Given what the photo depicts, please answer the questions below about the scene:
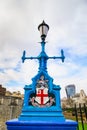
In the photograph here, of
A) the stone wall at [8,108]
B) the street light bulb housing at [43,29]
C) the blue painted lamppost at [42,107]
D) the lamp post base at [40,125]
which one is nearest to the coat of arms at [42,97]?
the blue painted lamppost at [42,107]

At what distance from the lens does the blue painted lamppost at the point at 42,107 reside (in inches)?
162

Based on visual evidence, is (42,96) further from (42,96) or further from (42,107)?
(42,107)

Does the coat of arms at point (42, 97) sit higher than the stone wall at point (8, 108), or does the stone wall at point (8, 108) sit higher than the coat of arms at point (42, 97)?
the coat of arms at point (42, 97)

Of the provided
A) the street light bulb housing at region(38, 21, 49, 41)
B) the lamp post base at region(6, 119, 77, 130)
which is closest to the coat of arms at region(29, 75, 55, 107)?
the lamp post base at region(6, 119, 77, 130)

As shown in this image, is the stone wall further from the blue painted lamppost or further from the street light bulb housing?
the street light bulb housing

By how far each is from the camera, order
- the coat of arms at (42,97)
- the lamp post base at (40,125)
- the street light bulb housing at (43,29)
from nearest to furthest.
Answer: the lamp post base at (40,125)
the coat of arms at (42,97)
the street light bulb housing at (43,29)

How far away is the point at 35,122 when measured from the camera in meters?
4.12

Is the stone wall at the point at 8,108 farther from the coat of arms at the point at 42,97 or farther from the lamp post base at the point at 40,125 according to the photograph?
the lamp post base at the point at 40,125

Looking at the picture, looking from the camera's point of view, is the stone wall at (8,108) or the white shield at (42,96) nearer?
the white shield at (42,96)

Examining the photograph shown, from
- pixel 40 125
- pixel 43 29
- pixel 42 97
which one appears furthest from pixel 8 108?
pixel 40 125

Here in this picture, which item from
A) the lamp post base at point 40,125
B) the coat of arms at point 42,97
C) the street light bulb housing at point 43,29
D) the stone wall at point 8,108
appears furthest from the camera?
the stone wall at point 8,108

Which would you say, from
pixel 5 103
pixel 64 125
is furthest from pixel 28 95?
pixel 5 103

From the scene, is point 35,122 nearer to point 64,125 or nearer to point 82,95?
point 64,125

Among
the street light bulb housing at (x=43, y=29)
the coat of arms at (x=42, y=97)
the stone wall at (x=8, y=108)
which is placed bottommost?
the stone wall at (x=8, y=108)
